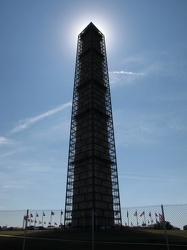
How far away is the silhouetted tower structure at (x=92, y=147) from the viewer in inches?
2256

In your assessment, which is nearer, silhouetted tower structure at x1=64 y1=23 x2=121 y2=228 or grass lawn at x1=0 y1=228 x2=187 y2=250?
grass lawn at x1=0 y1=228 x2=187 y2=250

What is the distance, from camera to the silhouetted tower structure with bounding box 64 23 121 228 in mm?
57312

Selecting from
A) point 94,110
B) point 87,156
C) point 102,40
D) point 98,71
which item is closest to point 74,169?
point 87,156

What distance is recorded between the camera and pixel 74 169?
6438 centimetres

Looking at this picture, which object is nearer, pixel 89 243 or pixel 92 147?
pixel 89 243

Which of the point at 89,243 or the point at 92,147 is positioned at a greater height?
the point at 92,147

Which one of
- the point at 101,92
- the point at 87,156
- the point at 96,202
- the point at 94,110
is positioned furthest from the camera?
the point at 101,92

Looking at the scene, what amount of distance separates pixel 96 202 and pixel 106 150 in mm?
15213

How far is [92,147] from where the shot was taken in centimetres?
6031

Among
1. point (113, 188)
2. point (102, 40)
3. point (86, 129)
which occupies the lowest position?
point (113, 188)

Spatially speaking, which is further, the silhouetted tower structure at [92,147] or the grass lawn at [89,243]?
the silhouetted tower structure at [92,147]

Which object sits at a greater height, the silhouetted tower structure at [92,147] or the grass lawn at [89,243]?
the silhouetted tower structure at [92,147]

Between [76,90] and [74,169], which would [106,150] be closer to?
[74,169]

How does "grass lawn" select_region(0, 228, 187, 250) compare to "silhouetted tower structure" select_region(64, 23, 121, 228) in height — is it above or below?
below
